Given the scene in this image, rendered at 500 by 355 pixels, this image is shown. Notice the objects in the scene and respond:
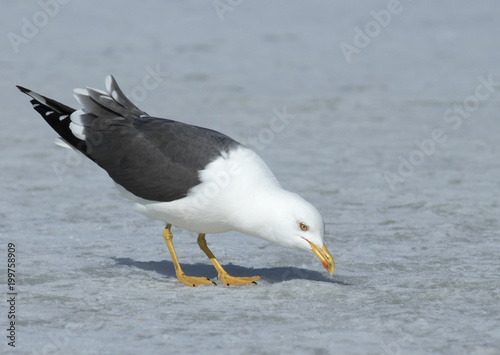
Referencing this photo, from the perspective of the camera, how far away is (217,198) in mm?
5488

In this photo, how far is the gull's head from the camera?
17.5ft

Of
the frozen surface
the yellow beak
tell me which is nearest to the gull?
the yellow beak

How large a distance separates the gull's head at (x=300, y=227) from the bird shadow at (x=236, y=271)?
2.09ft

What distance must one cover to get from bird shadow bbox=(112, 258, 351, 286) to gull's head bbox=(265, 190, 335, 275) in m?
0.64

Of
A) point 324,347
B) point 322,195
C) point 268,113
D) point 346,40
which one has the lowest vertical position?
point 324,347

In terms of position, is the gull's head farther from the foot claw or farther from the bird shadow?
the bird shadow

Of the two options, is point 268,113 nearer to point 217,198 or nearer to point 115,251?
point 115,251

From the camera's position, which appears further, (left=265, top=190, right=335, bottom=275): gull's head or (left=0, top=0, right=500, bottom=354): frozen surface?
(left=265, top=190, right=335, bottom=275): gull's head

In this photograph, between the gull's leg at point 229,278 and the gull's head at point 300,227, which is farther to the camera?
the gull's leg at point 229,278

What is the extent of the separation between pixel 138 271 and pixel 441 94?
356 inches

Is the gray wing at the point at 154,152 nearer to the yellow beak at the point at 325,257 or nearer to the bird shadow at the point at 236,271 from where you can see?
the bird shadow at the point at 236,271

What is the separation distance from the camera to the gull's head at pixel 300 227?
5.34 meters

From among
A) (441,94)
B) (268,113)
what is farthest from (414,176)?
(441,94)

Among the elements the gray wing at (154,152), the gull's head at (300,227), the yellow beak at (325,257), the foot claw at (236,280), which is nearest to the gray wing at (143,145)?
the gray wing at (154,152)
